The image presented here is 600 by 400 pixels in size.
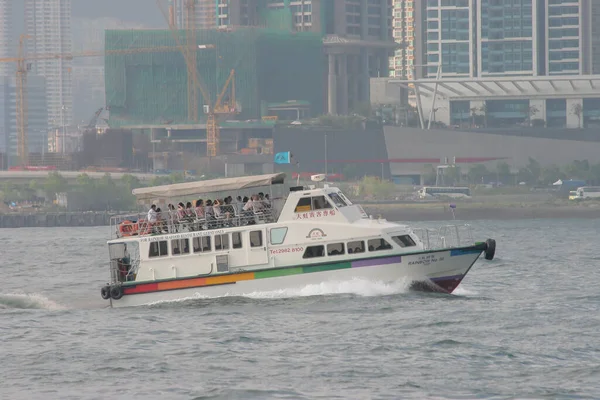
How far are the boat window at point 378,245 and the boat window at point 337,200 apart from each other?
228 cm

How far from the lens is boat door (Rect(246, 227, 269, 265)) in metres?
53.0

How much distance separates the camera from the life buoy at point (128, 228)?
55281 mm

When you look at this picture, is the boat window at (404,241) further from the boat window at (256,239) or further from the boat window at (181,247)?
the boat window at (181,247)

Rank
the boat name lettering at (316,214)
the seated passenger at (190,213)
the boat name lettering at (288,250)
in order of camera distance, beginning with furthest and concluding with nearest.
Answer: the seated passenger at (190,213), the boat name lettering at (316,214), the boat name lettering at (288,250)

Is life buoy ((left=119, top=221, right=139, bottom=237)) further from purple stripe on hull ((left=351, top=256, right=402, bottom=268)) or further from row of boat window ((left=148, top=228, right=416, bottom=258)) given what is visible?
purple stripe on hull ((left=351, top=256, right=402, bottom=268))

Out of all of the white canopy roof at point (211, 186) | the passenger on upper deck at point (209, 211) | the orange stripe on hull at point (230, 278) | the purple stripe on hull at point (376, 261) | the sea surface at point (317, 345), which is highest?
the white canopy roof at point (211, 186)

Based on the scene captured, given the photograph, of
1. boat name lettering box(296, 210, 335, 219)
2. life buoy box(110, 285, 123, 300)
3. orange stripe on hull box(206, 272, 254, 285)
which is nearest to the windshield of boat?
boat name lettering box(296, 210, 335, 219)

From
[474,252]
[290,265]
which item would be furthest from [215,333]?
[474,252]

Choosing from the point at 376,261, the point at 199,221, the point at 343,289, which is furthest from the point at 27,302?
A: the point at 376,261

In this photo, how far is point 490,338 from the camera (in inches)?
1772

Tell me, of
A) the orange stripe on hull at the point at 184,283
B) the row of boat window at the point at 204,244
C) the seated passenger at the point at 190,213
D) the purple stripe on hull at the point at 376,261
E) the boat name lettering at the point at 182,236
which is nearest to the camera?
the purple stripe on hull at the point at 376,261

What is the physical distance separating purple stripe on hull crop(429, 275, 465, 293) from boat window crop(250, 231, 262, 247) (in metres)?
6.89

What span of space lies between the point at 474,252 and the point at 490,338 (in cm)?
859

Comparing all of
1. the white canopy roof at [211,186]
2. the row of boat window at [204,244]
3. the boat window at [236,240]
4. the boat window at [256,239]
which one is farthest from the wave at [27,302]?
the boat window at [256,239]
